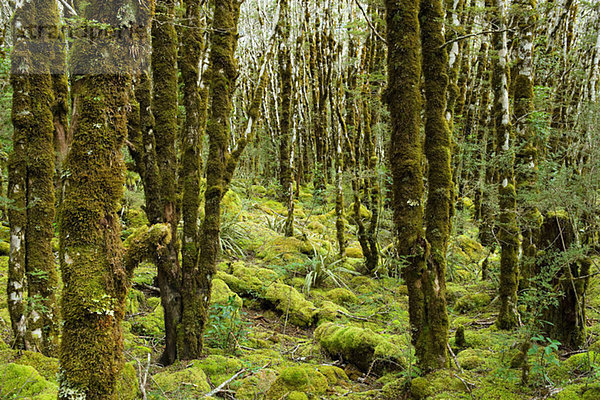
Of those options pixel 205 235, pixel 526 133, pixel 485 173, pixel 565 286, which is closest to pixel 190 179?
pixel 205 235

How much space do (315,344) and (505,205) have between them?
3.53m

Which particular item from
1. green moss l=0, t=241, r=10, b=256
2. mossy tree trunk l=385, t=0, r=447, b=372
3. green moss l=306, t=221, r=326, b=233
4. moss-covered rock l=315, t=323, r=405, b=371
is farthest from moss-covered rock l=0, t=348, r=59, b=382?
green moss l=306, t=221, r=326, b=233

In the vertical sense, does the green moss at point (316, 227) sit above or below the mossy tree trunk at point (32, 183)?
below

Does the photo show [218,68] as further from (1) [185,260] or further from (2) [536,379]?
(2) [536,379]

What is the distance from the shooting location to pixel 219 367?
3.91 metres

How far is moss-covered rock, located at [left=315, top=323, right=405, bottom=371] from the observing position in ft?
14.2

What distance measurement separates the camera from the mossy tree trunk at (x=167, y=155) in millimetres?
3914

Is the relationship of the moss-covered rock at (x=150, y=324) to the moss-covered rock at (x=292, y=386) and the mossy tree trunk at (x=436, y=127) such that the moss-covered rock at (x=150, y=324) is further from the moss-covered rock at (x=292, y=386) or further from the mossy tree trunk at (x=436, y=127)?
the mossy tree trunk at (x=436, y=127)

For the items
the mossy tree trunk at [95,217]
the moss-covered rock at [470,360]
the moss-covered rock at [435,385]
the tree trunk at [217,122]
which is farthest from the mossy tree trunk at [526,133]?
the mossy tree trunk at [95,217]

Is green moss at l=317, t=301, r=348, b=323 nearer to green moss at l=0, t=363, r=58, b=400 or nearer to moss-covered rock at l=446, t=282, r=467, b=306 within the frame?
moss-covered rock at l=446, t=282, r=467, b=306

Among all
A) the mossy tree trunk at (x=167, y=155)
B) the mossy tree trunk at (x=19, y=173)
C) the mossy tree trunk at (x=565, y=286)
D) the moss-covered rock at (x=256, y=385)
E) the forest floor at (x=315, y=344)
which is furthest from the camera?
the mossy tree trunk at (x=167, y=155)

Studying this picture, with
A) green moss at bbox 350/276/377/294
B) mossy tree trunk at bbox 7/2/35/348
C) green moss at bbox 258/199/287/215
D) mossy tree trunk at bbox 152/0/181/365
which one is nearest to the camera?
mossy tree trunk at bbox 7/2/35/348

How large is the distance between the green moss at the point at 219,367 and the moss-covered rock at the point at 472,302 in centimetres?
463

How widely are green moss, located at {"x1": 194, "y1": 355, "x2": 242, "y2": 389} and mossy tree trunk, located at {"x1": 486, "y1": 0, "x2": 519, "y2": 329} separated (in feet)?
12.8
